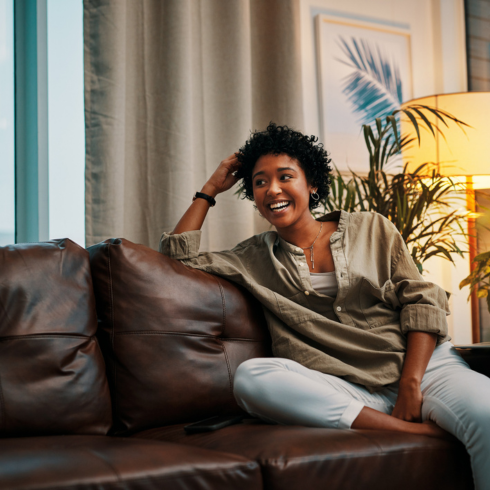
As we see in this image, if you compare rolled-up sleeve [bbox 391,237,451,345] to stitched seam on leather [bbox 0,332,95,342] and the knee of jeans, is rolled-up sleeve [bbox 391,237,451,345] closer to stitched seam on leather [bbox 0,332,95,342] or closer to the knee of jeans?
the knee of jeans

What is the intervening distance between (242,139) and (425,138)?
2.87ft

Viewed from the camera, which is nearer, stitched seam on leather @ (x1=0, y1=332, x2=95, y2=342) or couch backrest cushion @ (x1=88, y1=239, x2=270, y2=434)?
stitched seam on leather @ (x1=0, y1=332, x2=95, y2=342)

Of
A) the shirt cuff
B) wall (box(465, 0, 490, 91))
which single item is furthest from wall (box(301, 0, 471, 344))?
the shirt cuff

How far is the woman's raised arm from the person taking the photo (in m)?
1.86

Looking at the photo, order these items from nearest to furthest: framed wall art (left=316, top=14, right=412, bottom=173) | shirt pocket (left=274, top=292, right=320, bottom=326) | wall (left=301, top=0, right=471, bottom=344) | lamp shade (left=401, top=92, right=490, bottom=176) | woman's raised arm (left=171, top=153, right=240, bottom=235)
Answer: shirt pocket (left=274, top=292, right=320, bottom=326)
woman's raised arm (left=171, top=153, right=240, bottom=235)
lamp shade (left=401, top=92, right=490, bottom=176)
framed wall art (left=316, top=14, right=412, bottom=173)
wall (left=301, top=0, right=471, bottom=344)

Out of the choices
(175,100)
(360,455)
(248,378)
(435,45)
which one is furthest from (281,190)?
(435,45)

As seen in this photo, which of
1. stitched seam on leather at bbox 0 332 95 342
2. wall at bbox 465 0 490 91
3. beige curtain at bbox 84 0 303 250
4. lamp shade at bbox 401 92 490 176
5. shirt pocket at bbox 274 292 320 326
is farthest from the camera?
wall at bbox 465 0 490 91

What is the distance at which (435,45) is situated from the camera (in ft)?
10.7

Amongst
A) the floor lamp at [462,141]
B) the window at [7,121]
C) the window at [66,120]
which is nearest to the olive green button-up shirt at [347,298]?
the window at [66,120]

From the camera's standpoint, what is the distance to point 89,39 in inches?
85.4

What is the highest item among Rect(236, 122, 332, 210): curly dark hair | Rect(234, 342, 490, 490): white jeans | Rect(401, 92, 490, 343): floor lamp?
Rect(401, 92, 490, 343): floor lamp

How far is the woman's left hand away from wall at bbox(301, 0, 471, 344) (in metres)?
1.78

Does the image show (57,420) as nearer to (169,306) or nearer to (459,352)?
(169,306)

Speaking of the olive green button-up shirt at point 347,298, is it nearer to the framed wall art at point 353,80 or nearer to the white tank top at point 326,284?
the white tank top at point 326,284
